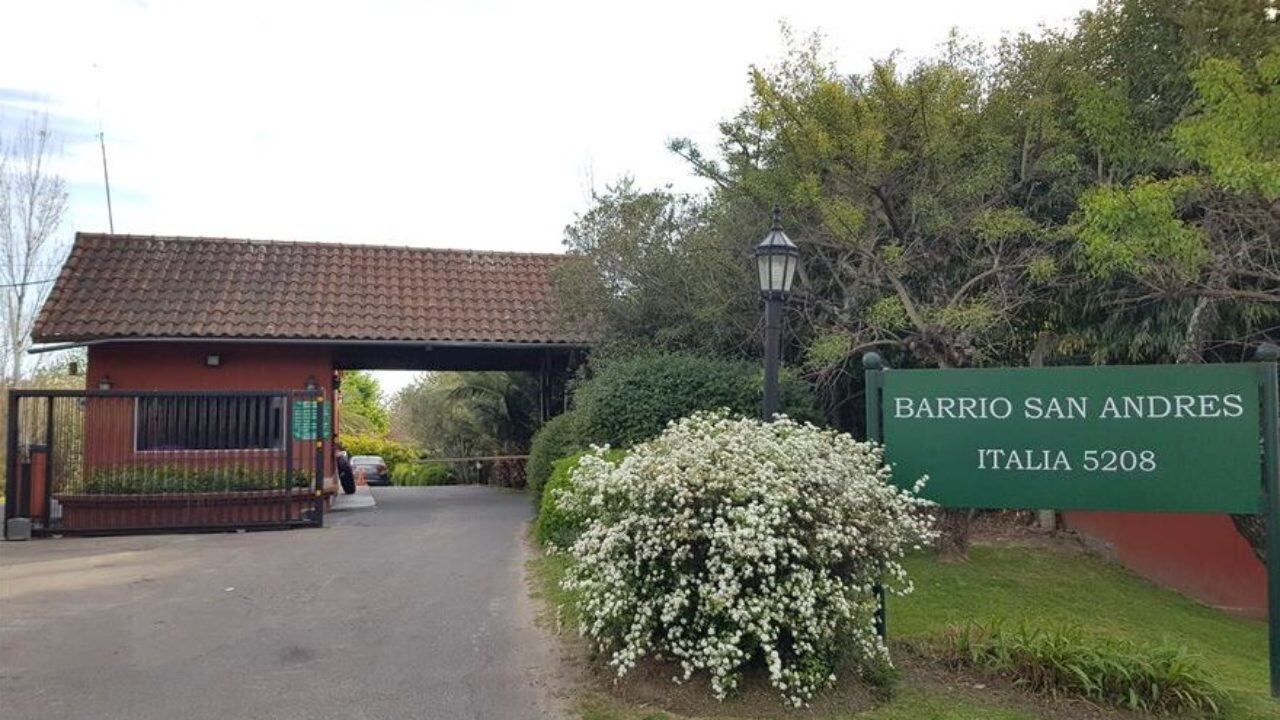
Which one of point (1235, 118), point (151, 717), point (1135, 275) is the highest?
point (1235, 118)

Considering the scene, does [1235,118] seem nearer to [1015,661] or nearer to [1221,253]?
[1221,253]

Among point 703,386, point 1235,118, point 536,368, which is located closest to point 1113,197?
point 1235,118

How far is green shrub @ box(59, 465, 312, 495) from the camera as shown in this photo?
510 inches

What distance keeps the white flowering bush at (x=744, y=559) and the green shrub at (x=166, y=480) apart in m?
8.68

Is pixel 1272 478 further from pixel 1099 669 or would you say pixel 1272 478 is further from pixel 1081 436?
pixel 1099 669

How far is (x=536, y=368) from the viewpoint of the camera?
19484mm

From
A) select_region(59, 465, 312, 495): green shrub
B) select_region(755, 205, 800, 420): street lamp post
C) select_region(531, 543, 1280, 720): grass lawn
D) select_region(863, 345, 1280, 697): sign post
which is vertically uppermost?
select_region(755, 205, 800, 420): street lamp post

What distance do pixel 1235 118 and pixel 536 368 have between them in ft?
45.5

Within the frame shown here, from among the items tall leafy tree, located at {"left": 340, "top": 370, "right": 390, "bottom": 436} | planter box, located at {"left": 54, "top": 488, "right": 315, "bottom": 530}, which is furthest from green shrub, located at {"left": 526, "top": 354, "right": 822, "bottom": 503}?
tall leafy tree, located at {"left": 340, "top": 370, "right": 390, "bottom": 436}

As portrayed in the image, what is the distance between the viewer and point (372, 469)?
32.0 metres

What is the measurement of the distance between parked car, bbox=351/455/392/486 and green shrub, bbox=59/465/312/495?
18.2m

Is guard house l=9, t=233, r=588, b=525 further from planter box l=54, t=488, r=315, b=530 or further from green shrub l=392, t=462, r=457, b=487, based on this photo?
green shrub l=392, t=462, r=457, b=487

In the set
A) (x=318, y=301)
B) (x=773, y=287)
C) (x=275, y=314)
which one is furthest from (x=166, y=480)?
(x=773, y=287)

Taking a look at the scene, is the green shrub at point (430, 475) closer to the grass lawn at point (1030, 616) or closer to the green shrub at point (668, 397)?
Answer: the green shrub at point (668, 397)
